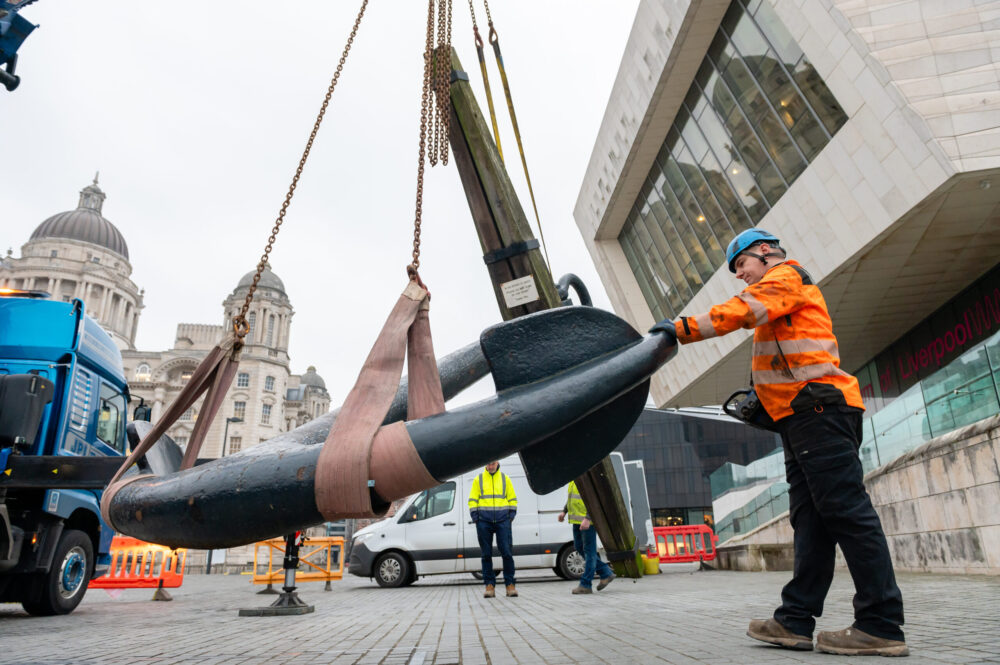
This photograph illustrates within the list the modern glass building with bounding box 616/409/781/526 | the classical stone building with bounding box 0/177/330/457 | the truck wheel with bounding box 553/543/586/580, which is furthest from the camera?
the classical stone building with bounding box 0/177/330/457

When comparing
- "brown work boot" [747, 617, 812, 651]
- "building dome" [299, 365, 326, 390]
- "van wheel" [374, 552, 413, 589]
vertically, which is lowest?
"van wheel" [374, 552, 413, 589]

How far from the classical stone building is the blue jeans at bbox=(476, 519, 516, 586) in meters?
58.3

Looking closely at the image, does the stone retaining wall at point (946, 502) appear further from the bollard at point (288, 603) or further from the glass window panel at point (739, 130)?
the glass window panel at point (739, 130)

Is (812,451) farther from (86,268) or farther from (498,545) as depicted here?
(86,268)

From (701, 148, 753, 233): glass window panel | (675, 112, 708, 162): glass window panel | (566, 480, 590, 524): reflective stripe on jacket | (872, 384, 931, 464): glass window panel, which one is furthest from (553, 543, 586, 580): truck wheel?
(675, 112, 708, 162): glass window panel

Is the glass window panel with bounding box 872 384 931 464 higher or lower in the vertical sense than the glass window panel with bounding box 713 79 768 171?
lower

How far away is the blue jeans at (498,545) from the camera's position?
7.59m

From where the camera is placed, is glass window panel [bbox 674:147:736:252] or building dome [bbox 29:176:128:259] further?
building dome [bbox 29:176:128:259]

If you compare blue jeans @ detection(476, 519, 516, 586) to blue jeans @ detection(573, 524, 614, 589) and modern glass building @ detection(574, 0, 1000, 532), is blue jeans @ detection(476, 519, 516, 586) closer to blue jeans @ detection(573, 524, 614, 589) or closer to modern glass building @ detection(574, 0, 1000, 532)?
blue jeans @ detection(573, 524, 614, 589)

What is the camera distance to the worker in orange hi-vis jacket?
2717 mm

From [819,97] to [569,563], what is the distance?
1172 cm

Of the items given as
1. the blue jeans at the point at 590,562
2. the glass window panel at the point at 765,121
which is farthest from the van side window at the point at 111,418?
the glass window panel at the point at 765,121

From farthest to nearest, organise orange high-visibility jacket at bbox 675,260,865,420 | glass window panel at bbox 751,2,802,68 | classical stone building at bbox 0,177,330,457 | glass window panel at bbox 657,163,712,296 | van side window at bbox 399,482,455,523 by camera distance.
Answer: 1. classical stone building at bbox 0,177,330,457
2. glass window panel at bbox 657,163,712,296
3. glass window panel at bbox 751,2,802,68
4. van side window at bbox 399,482,455,523
5. orange high-visibility jacket at bbox 675,260,865,420

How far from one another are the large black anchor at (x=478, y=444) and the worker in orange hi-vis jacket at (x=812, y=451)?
61 centimetres
